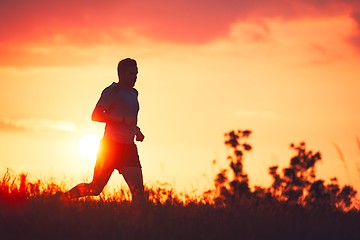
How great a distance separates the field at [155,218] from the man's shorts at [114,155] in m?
0.41

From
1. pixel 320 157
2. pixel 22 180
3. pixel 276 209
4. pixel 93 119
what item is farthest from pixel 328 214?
pixel 320 157

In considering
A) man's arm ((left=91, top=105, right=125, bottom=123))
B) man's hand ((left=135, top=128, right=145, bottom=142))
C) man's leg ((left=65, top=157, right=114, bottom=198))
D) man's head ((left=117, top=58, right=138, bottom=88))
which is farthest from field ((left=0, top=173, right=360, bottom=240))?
man's head ((left=117, top=58, right=138, bottom=88))

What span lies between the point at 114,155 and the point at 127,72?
107 cm

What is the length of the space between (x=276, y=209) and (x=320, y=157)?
1190 cm

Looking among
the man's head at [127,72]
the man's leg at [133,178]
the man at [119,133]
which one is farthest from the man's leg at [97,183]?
the man's head at [127,72]

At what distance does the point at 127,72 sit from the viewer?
33.3 feet

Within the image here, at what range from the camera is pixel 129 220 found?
8727 millimetres

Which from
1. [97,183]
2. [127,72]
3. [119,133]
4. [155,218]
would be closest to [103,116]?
[119,133]

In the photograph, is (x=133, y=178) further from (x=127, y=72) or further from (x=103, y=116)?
(x=127, y=72)

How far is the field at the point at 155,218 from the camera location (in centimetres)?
844

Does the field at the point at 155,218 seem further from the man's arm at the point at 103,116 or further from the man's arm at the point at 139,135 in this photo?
the man's arm at the point at 103,116

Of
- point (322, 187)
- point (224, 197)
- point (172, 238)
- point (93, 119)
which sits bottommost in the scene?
point (172, 238)

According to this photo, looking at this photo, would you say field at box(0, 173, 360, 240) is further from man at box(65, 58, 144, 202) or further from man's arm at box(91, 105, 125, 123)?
man's arm at box(91, 105, 125, 123)

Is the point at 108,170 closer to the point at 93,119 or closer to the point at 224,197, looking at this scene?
the point at 93,119
